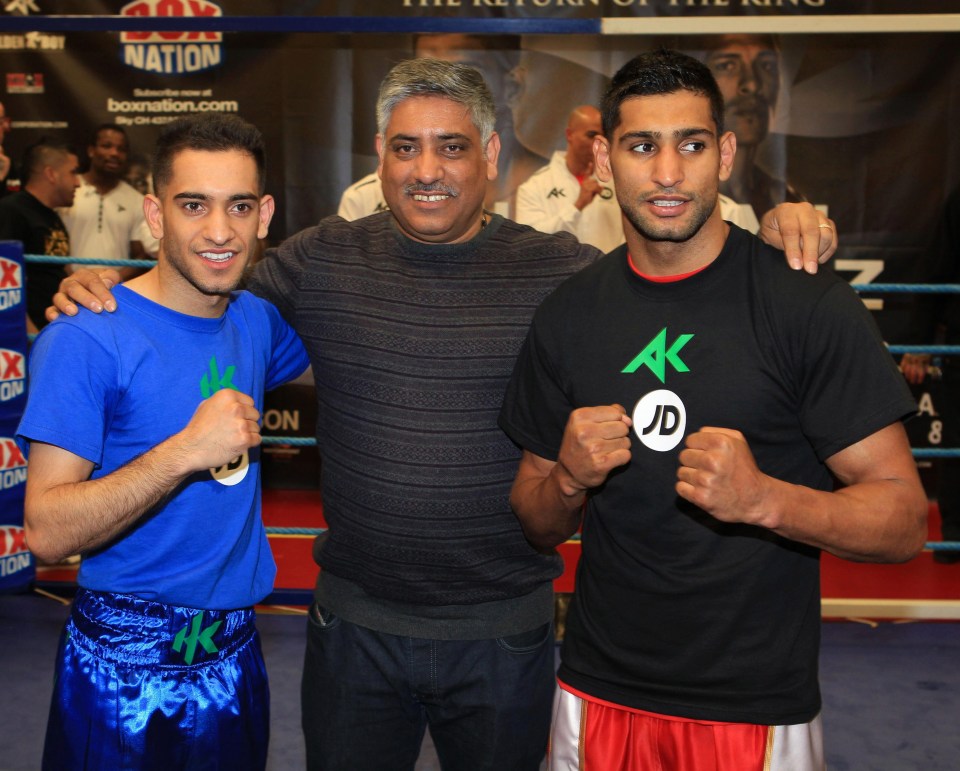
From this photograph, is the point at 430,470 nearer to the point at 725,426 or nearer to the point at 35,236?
the point at 725,426

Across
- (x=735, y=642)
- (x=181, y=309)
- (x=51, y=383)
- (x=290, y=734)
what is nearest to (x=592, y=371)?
(x=735, y=642)

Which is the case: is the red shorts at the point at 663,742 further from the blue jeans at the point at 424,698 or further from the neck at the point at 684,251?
the neck at the point at 684,251

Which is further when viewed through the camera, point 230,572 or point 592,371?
point 230,572

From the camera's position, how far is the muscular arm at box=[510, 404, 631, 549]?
141cm

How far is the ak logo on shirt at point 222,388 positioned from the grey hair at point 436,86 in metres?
0.51

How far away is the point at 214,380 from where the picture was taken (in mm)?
1719

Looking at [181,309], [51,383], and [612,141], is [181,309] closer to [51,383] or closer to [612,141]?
[51,383]

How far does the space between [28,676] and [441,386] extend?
2.12 metres

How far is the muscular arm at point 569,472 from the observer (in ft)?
4.64

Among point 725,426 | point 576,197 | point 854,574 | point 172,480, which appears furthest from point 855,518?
point 576,197

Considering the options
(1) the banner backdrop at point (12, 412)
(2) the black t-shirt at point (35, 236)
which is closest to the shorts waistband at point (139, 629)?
(1) the banner backdrop at point (12, 412)

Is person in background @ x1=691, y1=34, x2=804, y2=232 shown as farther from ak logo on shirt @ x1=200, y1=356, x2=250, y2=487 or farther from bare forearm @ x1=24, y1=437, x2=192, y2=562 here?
bare forearm @ x1=24, y1=437, x2=192, y2=562

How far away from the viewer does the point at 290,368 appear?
204 cm

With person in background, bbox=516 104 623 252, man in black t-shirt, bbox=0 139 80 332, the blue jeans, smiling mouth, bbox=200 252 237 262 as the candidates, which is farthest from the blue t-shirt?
person in background, bbox=516 104 623 252
